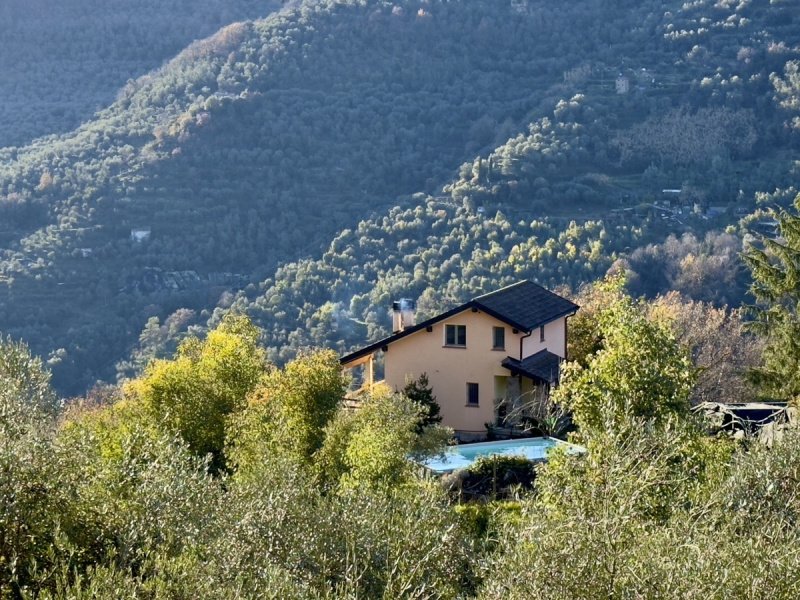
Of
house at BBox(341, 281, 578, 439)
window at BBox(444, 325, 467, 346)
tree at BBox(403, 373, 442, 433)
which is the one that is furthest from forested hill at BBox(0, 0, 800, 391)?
tree at BBox(403, 373, 442, 433)

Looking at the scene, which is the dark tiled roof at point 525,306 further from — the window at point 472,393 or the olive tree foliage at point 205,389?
the olive tree foliage at point 205,389

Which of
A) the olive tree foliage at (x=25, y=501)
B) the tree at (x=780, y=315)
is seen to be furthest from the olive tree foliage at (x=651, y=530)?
the tree at (x=780, y=315)

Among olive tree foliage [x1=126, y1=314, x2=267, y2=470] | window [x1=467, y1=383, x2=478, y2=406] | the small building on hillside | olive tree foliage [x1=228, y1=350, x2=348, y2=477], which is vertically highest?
olive tree foliage [x1=228, y1=350, x2=348, y2=477]

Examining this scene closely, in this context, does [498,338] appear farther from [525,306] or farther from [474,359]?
[525,306]

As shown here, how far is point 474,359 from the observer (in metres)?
33.6

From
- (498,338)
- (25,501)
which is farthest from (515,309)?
(25,501)

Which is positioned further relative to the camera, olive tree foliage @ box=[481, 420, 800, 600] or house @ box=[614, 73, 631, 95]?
house @ box=[614, 73, 631, 95]

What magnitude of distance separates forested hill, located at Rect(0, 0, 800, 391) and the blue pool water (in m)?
28.8

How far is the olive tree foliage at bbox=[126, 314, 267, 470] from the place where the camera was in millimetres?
26266

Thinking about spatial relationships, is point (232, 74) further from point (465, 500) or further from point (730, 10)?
point (465, 500)

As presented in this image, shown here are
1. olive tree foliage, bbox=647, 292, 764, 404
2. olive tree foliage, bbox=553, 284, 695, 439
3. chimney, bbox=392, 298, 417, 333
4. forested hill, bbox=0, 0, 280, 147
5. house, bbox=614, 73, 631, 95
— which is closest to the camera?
olive tree foliage, bbox=553, 284, 695, 439

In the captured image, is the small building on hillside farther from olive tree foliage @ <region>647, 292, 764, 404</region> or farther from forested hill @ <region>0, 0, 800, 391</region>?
olive tree foliage @ <region>647, 292, 764, 404</region>

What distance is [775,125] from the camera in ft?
248

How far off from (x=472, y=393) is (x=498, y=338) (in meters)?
1.63
